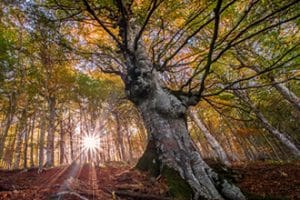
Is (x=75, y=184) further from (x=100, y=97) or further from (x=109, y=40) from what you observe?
(x=100, y=97)

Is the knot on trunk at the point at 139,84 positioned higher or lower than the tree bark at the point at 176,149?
higher

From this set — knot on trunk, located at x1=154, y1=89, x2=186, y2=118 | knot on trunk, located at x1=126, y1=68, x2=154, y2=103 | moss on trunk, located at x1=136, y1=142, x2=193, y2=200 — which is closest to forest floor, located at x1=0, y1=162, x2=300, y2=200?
moss on trunk, located at x1=136, y1=142, x2=193, y2=200

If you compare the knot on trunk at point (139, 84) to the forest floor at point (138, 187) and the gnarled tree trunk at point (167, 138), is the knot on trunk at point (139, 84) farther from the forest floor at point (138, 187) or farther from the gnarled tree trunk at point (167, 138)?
the forest floor at point (138, 187)

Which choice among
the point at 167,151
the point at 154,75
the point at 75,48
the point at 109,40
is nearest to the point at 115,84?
the point at 109,40

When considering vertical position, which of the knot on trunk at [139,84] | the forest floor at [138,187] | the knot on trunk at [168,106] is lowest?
the forest floor at [138,187]

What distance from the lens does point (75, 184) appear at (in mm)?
3529

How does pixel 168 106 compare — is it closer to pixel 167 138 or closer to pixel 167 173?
pixel 167 138

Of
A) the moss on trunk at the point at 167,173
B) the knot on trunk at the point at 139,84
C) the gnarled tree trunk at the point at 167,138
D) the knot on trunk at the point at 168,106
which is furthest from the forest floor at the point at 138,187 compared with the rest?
the knot on trunk at the point at 139,84

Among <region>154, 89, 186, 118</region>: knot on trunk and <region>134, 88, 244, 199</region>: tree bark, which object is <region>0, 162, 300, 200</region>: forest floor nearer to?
<region>134, 88, 244, 199</region>: tree bark

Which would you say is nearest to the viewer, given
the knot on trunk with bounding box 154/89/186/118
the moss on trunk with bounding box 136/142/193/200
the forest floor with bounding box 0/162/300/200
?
the forest floor with bounding box 0/162/300/200

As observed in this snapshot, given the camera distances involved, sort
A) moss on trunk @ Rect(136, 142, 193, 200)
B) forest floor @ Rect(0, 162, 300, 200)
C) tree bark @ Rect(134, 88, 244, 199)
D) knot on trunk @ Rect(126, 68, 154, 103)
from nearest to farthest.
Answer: forest floor @ Rect(0, 162, 300, 200) < moss on trunk @ Rect(136, 142, 193, 200) < tree bark @ Rect(134, 88, 244, 199) < knot on trunk @ Rect(126, 68, 154, 103)

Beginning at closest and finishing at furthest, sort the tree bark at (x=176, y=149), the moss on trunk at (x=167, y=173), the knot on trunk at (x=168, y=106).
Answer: the moss on trunk at (x=167, y=173)
the tree bark at (x=176, y=149)
the knot on trunk at (x=168, y=106)

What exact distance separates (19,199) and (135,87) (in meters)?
2.68

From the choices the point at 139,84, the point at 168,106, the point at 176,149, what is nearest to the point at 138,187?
the point at 176,149
